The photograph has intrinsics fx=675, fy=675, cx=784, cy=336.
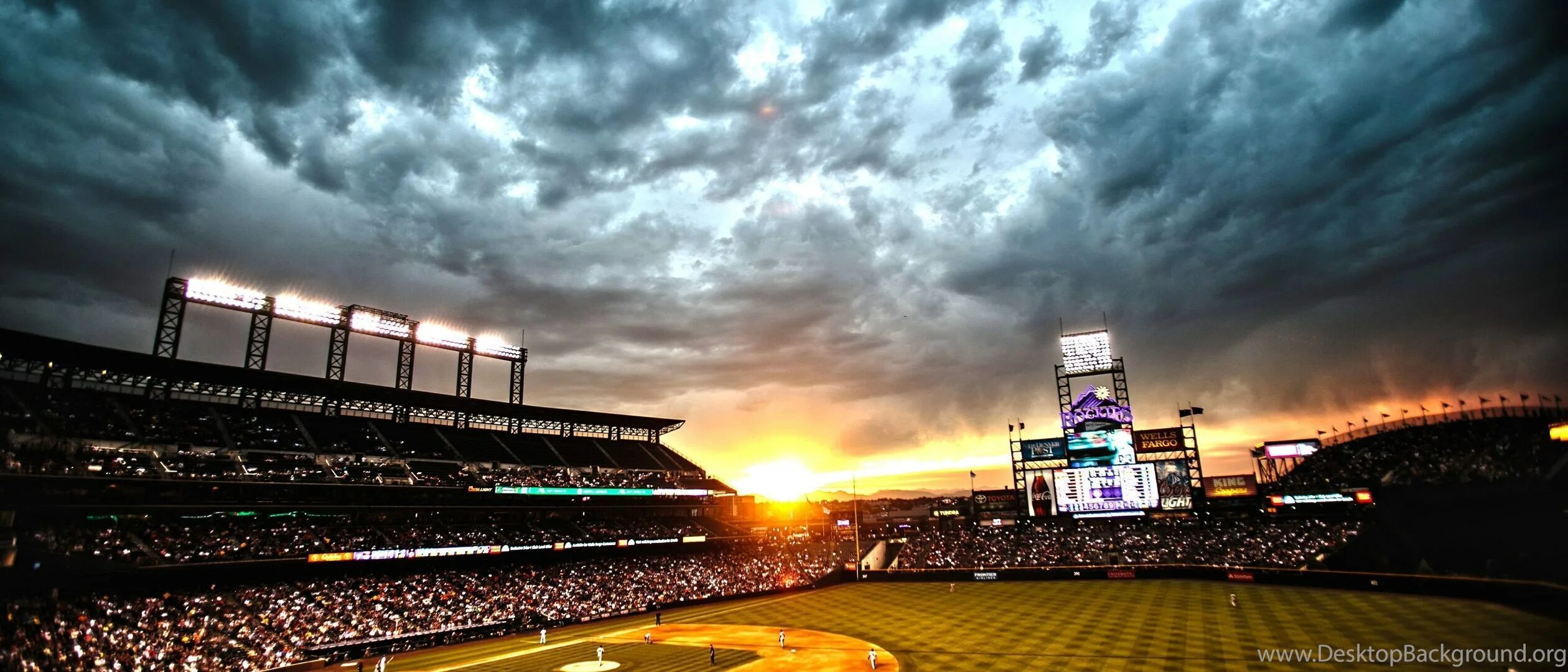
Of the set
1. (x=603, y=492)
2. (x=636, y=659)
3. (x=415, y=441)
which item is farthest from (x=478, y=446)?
(x=636, y=659)

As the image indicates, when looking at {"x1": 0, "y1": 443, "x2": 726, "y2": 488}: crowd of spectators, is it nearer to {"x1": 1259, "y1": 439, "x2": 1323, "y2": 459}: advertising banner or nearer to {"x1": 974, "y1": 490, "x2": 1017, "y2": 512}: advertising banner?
{"x1": 974, "y1": 490, "x2": 1017, "y2": 512}: advertising banner

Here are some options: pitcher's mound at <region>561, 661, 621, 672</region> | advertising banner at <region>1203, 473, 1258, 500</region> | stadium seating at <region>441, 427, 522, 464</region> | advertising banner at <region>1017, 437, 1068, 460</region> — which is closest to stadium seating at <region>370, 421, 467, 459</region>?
stadium seating at <region>441, 427, 522, 464</region>

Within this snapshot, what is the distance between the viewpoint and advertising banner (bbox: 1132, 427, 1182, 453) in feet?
222

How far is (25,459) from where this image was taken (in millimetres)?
39781

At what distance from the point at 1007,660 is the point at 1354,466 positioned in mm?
66281

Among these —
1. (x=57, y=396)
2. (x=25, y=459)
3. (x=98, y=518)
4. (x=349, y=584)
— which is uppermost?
(x=57, y=396)

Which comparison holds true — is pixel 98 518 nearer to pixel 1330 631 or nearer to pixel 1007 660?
pixel 1007 660

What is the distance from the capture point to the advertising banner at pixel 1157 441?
222ft

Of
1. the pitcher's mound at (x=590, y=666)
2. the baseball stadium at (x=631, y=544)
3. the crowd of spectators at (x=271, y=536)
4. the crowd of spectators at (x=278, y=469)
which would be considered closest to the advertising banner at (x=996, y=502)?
the baseball stadium at (x=631, y=544)

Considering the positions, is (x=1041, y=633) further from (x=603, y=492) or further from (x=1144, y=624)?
(x=603, y=492)

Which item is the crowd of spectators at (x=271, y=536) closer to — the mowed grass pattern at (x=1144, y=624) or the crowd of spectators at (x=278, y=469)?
the crowd of spectators at (x=278, y=469)

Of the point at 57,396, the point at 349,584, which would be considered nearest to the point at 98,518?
the point at 57,396

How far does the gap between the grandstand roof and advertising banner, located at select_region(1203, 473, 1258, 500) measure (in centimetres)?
7313

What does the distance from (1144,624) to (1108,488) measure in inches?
1212
